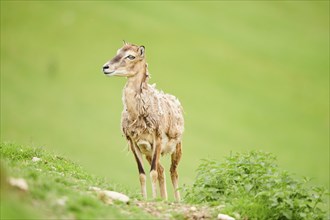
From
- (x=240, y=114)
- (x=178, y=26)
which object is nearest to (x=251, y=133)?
(x=240, y=114)

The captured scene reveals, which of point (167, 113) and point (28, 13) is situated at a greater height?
point (28, 13)

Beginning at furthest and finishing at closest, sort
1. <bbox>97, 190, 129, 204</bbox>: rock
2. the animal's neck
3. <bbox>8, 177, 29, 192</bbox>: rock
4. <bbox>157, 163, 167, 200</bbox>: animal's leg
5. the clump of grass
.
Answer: <bbox>157, 163, 167, 200</bbox>: animal's leg
the animal's neck
the clump of grass
<bbox>97, 190, 129, 204</bbox>: rock
<bbox>8, 177, 29, 192</bbox>: rock

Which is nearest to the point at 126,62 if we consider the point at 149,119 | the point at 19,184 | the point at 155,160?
the point at 149,119

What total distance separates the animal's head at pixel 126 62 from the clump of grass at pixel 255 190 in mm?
2739

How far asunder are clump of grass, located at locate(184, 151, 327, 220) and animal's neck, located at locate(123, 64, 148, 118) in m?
2.10

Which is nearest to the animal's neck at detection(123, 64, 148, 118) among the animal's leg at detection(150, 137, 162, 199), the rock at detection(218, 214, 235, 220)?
the animal's leg at detection(150, 137, 162, 199)

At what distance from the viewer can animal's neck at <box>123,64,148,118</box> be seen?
17.6 meters

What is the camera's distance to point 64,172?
52.9ft

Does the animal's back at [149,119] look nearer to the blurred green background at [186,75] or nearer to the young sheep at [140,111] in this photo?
the young sheep at [140,111]

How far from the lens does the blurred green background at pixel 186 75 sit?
2830 inches

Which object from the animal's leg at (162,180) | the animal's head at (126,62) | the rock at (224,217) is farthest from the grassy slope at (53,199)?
the animal's leg at (162,180)

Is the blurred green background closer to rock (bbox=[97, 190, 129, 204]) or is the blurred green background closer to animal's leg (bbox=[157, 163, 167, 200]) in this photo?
animal's leg (bbox=[157, 163, 167, 200])

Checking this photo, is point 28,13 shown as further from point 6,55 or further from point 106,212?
point 106,212

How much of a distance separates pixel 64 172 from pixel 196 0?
94152 mm
